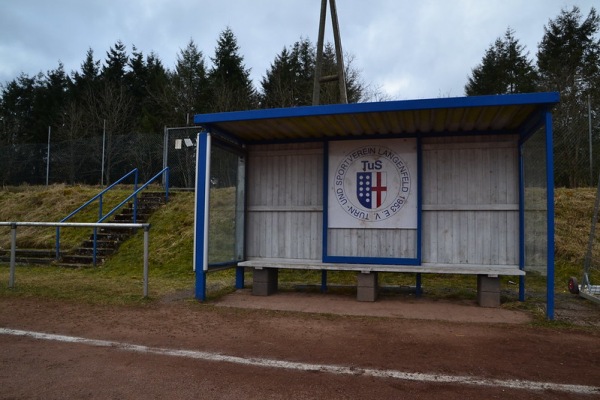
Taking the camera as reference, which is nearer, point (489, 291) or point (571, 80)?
point (489, 291)

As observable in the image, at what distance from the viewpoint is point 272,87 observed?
33406 mm

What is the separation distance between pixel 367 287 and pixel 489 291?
71.8 inches

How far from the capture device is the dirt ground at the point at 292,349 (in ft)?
12.1

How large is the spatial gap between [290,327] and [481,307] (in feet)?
10.2

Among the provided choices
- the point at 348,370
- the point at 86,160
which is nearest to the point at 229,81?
the point at 86,160

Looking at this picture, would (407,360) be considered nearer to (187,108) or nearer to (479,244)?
(479,244)

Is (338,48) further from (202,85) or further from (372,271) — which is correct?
(202,85)

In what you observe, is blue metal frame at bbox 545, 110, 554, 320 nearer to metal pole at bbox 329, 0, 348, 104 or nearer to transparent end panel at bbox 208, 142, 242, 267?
transparent end panel at bbox 208, 142, 242, 267

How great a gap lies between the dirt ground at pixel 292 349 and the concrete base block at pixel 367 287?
0.59 feet

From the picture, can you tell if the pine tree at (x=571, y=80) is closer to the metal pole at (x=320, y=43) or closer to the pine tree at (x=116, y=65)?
the metal pole at (x=320, y=43)

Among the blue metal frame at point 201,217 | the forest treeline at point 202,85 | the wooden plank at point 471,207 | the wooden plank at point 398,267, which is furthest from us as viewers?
the forest treeline at point 202,85

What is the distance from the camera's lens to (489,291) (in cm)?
707

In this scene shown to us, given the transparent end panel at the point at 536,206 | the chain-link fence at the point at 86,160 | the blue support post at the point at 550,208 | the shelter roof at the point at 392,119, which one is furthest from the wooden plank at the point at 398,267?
the chain-link fence at the point at 86,160

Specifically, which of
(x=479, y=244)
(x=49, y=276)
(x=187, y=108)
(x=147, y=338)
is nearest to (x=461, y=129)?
(x=479, y=244)
